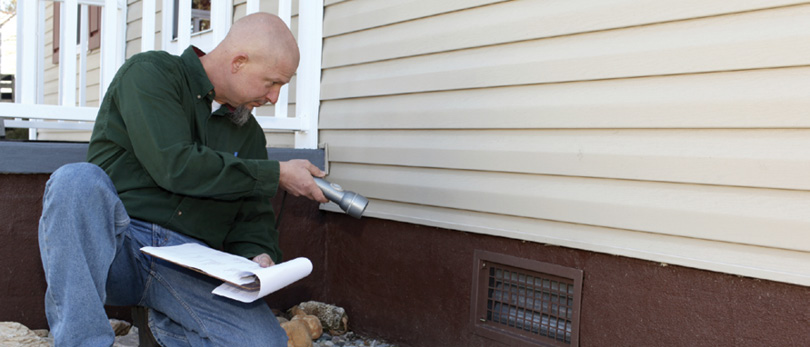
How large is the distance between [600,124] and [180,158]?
4.66 feet

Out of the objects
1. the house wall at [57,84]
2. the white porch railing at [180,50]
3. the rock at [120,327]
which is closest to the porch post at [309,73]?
the white porch railing at [180,50]

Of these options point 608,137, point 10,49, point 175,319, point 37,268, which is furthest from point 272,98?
point 10,49

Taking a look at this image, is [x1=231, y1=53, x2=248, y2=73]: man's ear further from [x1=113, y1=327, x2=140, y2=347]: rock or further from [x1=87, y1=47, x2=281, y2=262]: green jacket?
[x1=113, y1=327, x2=140, y2=347]: rock

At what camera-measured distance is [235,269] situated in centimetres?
185

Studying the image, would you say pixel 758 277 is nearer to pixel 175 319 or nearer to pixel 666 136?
pixel 666 136

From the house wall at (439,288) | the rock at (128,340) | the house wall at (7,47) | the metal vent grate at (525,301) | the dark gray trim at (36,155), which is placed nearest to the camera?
the house wall at (439,288)

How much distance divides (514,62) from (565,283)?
90 cm

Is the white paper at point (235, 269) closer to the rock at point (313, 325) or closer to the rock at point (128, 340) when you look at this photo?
the rock at point (128, 340)

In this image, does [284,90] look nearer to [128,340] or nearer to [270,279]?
[128,340]

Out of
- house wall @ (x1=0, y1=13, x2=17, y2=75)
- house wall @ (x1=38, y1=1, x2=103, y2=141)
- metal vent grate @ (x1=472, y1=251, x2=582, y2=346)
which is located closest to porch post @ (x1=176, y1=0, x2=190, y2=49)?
metal vent grate @ (x1=472, y1=251, x2=582, y2=346)

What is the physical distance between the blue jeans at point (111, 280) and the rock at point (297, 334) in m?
0.89

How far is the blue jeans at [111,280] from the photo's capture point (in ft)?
6.02

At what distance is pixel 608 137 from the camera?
243 cm

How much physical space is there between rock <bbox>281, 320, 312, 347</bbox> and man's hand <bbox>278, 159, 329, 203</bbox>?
1107mm
